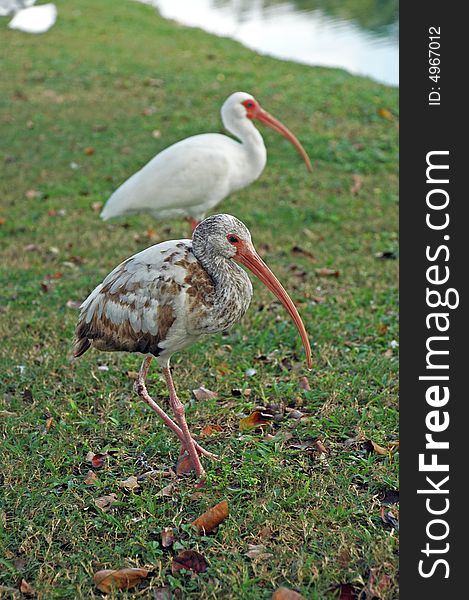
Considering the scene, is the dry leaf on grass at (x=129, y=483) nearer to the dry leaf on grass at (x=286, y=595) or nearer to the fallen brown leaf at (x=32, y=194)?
the dry leaf on grass at (x=286, y=595)

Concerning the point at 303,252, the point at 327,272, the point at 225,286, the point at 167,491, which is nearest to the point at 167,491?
the point at 167,491

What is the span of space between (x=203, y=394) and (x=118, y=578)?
1.49m

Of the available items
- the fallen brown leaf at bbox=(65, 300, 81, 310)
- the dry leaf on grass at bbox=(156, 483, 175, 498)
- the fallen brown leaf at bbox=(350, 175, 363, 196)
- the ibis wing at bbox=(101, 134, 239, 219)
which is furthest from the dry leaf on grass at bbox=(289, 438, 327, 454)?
the fallen brown leaf at bbox=(350, 175, 363, 196)

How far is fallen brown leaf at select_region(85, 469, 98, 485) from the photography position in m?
3.47

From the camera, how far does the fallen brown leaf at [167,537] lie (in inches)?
121

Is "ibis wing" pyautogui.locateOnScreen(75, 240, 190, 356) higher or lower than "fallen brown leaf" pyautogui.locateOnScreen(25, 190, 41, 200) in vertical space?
lower

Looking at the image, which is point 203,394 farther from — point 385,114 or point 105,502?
point 385,114

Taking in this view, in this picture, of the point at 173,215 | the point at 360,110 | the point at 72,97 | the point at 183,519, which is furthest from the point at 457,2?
the point at 72,97

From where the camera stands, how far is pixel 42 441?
3.81 meters

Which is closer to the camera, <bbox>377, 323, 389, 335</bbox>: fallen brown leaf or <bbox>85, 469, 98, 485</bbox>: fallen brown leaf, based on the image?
<bbox>85, 469, 98, 485</bbox>: fallen brown leaf

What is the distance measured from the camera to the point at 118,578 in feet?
9.45

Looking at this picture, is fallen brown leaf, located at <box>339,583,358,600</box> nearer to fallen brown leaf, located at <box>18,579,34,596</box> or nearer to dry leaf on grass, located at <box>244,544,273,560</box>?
dry leaf on grass, located at <box>244,544,273,560</box>

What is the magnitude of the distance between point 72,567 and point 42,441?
3.16ft

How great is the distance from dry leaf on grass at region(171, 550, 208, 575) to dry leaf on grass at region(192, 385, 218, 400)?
1.31m
